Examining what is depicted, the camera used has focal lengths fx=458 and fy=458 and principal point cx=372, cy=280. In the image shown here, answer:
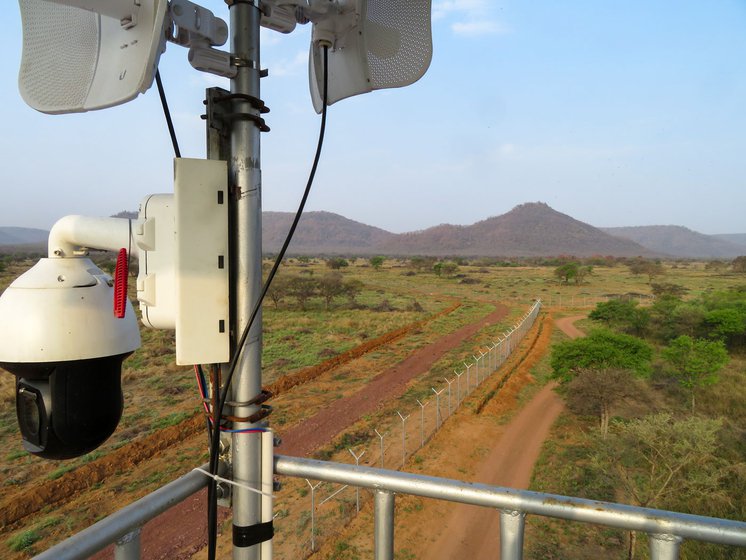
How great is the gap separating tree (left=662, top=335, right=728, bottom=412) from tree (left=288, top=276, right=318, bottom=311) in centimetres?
2121

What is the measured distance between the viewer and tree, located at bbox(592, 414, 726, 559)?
878 centimetres

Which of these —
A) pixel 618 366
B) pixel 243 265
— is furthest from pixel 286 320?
pixel 243 265

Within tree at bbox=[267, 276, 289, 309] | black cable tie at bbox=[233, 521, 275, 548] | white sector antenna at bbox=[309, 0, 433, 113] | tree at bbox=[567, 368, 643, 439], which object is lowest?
tree at bbox=[567, 368, 643, 439]

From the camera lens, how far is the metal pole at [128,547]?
1292 mm

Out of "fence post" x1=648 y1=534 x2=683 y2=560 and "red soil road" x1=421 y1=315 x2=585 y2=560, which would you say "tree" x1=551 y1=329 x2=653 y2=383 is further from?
"fence post" x1=648 y1=534 x2=683 y2=560

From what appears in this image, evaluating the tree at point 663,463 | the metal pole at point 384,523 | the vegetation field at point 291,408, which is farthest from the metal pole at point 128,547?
the tree at point 663,463

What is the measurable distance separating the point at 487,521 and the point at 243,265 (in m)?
8.37

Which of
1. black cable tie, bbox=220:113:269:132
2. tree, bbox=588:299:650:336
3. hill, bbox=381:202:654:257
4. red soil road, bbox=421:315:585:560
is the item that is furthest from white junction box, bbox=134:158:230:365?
hill, bbox=381:202:654:257

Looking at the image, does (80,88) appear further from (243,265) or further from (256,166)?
(243,265)

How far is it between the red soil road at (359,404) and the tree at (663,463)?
19.4ft

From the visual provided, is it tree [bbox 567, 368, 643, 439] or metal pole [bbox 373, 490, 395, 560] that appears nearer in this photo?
metal pole [bbox 373, 490, 395, 560]

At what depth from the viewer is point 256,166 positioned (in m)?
1.60

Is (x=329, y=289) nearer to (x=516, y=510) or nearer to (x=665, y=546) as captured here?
(x=516, y=510)

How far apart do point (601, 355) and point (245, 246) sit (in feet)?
49.9
